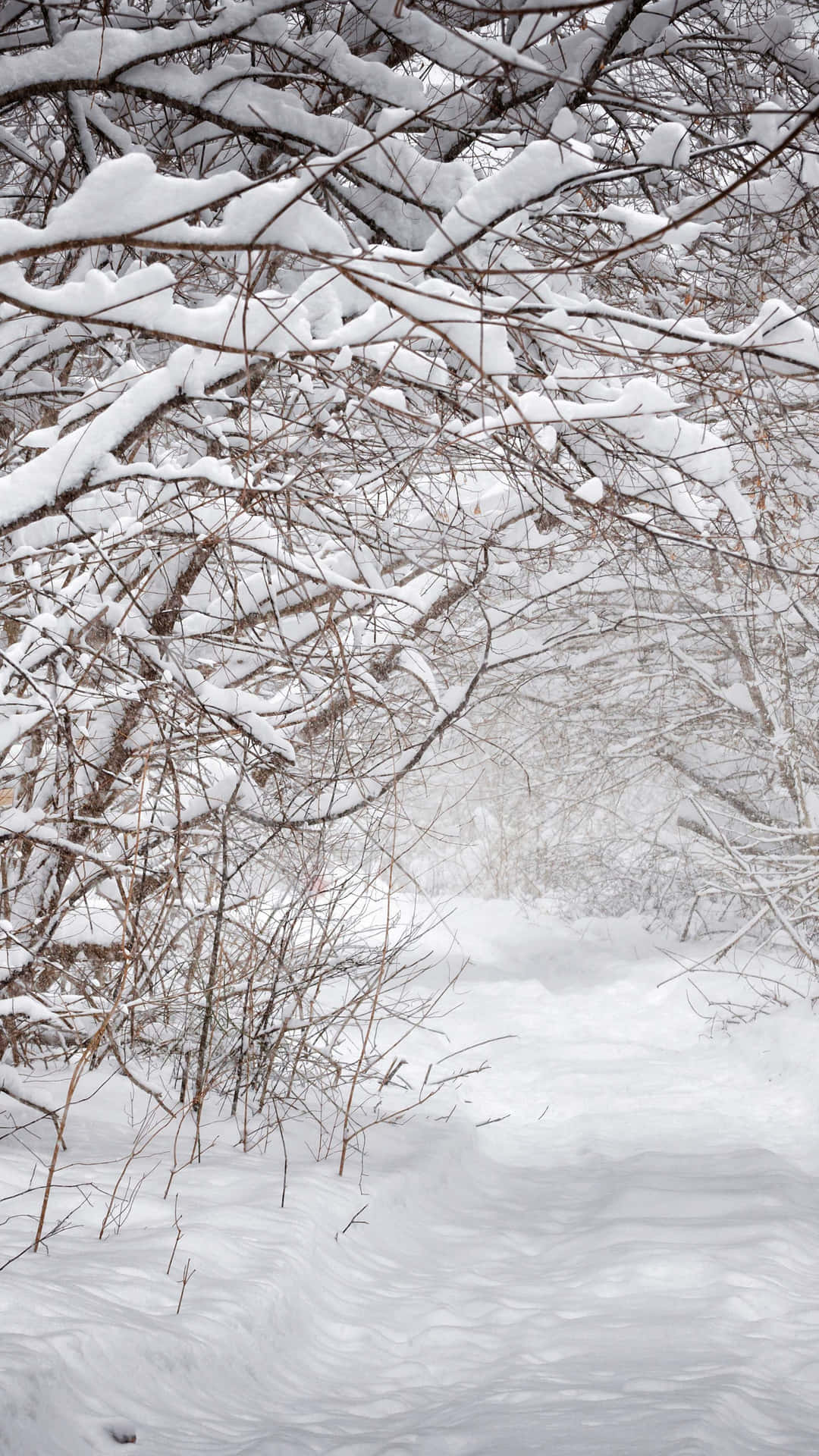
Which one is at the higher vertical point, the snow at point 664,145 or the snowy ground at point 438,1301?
the snow at point 664,145

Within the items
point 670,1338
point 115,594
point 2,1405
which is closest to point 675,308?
point 115,594

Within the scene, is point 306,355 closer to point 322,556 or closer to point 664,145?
point 664,145

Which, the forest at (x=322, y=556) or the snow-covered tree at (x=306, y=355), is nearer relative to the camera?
the snow-covered tree at (x=306, y=355)

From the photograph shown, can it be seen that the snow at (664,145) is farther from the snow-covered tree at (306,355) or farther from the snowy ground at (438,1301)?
the snowy ground at (438,1301)

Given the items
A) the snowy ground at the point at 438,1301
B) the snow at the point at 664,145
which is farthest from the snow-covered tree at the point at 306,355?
the snowy ground at the point at 438,1301

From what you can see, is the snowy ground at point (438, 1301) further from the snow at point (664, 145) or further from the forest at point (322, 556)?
the snow at point (664, 145)

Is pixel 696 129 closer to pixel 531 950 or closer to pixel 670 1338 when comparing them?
pixel 670 1338

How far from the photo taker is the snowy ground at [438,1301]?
1939 millimetres

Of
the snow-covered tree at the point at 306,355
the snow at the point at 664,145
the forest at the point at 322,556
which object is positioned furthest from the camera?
the snow at the point at 664,145

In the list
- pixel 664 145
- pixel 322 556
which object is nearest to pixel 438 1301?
pixel 322 556

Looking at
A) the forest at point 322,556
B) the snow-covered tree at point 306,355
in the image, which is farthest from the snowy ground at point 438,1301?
the snow-covered tree at point 306,355

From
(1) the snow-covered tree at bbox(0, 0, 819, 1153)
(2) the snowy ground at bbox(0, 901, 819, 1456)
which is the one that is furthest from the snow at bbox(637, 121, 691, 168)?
(2) the snowy ground at bbox(0, 901, 819, 1456)

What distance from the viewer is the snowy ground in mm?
1939

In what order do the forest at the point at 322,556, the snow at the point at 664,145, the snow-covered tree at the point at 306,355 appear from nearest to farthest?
1. the snow-covered tree at the point at 306,355
2. the forest at the point at 322,556
3. the snow at the point at 664,145
